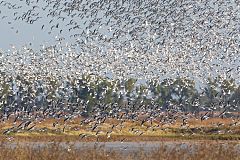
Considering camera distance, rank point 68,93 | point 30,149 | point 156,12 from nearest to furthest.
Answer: point 30,149 < point 156,12 < point 68,93

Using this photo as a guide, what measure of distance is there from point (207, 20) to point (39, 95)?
139 metres

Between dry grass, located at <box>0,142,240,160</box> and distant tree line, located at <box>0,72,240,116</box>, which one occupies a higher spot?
distant tree line, located at <box>0,72,240,116</box>

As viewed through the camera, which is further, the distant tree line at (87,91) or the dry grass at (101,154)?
the distant tree line at (87,91)

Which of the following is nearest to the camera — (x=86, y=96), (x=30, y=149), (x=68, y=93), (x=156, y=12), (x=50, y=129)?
(x=30, y=149)

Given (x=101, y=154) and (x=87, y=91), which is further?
(x=87, y=91)

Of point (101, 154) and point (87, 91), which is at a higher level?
point (87, 91)

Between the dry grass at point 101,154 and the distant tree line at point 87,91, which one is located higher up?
the distant tree line at point 87,91

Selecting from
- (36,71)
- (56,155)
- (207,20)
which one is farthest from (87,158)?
(36,71)

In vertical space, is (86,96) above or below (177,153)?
above

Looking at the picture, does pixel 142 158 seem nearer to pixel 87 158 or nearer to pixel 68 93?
pixel 87 158

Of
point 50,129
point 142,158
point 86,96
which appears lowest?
point 142,158

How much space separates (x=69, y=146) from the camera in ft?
65.5

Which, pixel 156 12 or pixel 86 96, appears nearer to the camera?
pixel 156 12

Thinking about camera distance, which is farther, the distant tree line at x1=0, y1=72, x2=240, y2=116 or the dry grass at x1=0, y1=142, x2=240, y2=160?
the distant tree line at x1=0, y1=72, x2=240, y2=116
